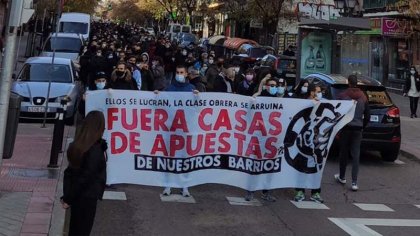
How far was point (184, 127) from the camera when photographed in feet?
26.9

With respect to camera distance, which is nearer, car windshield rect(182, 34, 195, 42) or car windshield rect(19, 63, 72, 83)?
car windshield rect(19, 63, 72, 83)

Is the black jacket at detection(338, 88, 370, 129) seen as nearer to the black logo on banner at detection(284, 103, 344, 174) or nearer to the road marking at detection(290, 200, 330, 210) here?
the black logo on banner at detection(284, 103, 344, 174)

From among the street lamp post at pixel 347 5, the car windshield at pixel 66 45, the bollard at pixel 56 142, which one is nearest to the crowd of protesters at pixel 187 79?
the bollard at pixel 56 142

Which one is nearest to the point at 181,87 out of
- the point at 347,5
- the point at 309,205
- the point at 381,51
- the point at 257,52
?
the point at 309,205

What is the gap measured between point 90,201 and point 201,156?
349 cm

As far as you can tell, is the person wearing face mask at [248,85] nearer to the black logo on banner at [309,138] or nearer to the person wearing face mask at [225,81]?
the person wearing face mask at [225,81]

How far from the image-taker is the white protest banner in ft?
26.6

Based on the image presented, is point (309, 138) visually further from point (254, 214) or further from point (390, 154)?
point (390, 154)

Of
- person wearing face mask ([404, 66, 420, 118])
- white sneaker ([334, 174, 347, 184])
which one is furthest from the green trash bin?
person wearing face mask ([404, 66, 420, 118])

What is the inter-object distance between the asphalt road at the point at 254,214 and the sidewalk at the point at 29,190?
0.64m

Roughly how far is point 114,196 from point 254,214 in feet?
6.38

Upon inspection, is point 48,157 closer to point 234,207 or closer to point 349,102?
point 234,207

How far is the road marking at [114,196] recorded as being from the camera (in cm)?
799

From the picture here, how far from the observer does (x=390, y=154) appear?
470 inches
